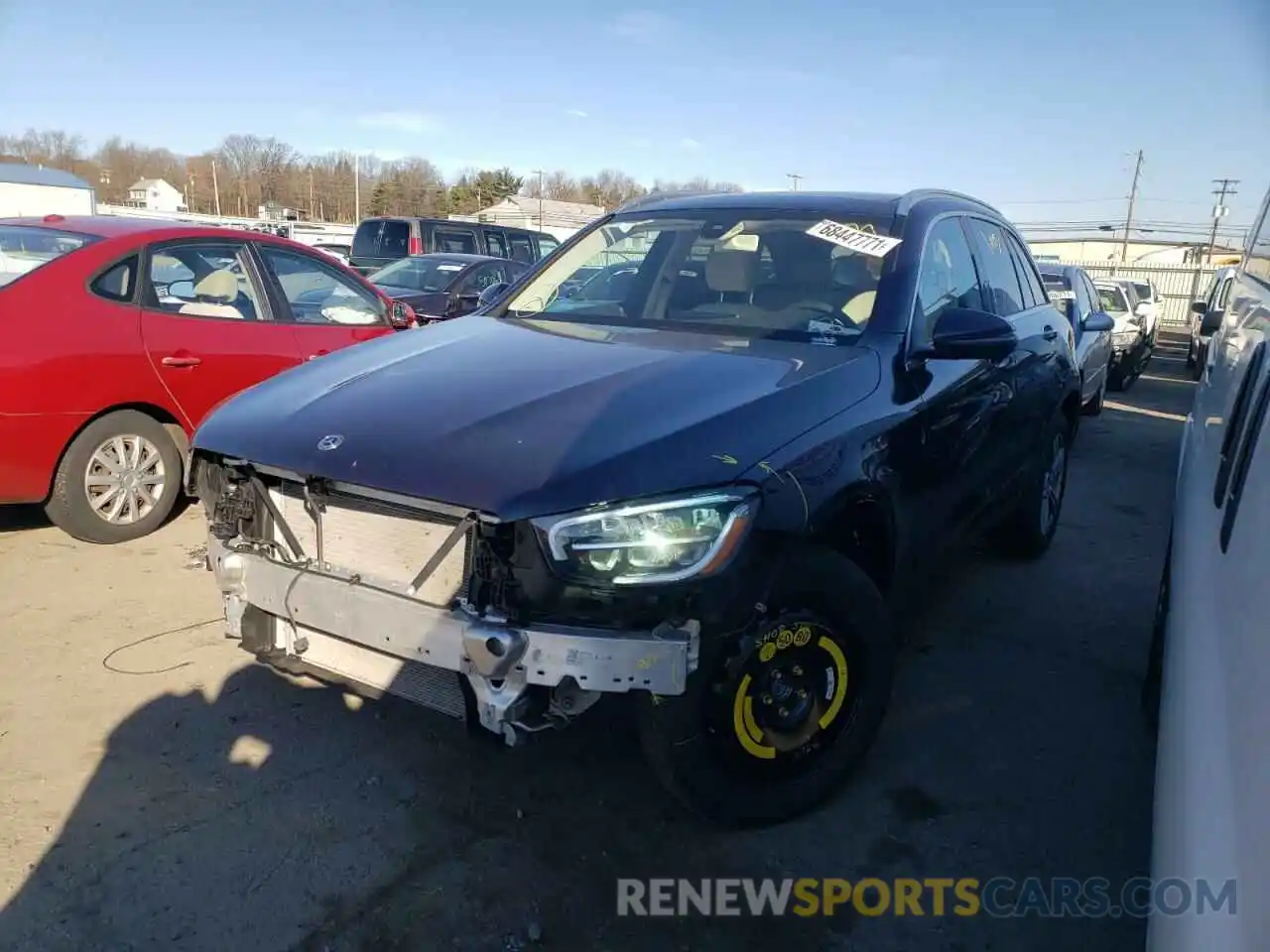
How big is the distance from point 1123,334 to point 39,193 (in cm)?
3945

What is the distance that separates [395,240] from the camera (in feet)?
54.1

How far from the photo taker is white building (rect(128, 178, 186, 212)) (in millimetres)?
75438

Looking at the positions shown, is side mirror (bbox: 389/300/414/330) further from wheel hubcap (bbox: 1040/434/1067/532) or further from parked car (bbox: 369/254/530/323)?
parked car (bbox: 369/254/530/323)

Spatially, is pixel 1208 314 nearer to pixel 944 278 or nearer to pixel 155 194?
pixel 944 278

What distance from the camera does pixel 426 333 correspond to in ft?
12.1

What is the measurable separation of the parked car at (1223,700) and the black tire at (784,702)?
32.9 inches

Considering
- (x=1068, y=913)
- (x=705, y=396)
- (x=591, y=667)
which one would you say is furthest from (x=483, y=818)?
(x=1068, y=913)

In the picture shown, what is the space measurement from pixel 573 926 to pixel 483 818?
0.54 meters

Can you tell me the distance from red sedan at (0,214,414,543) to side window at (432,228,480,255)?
1072 centimetres

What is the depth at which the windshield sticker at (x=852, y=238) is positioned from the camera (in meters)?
3.53

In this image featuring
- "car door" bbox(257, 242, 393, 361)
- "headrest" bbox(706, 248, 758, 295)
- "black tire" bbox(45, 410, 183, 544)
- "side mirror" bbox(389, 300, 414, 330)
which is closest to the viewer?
"headrest" bbox(706, 248, 758, 295)

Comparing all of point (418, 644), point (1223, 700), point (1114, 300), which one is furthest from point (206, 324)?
point (1114, 300)

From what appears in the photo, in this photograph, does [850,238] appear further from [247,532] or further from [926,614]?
[247,532]

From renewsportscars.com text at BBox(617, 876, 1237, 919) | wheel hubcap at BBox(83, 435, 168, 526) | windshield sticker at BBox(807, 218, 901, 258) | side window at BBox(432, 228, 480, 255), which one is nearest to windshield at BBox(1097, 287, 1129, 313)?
side window at BBox(432, 228, 480, 255)
